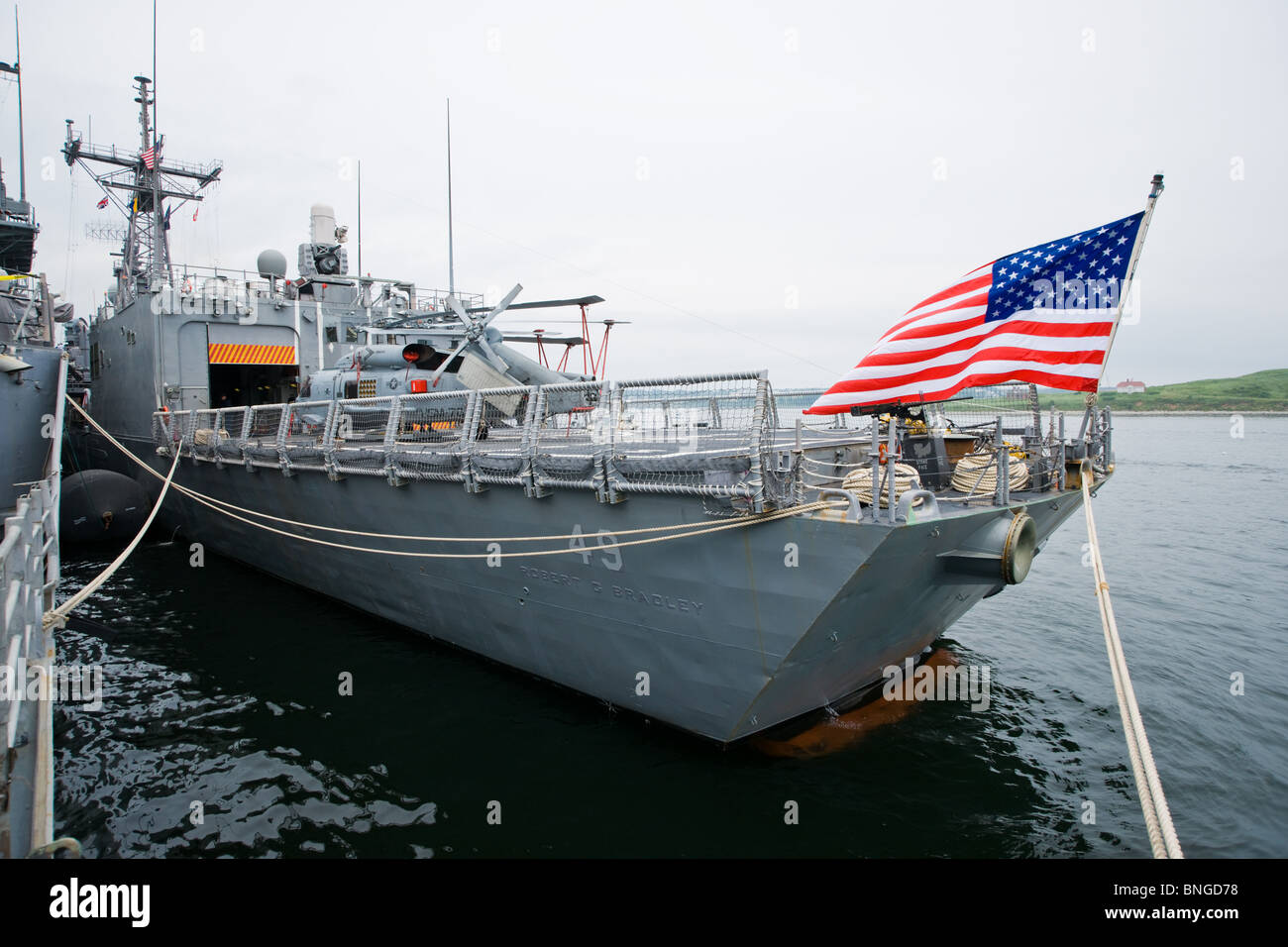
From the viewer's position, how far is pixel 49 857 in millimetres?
3170

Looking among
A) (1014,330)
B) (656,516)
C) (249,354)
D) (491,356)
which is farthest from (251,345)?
(1014,330)

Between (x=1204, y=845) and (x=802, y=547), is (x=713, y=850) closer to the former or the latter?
(x=802, y=547)

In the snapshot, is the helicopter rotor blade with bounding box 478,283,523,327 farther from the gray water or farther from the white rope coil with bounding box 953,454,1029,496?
the white rope coil with bounding box 953,454,1029,496

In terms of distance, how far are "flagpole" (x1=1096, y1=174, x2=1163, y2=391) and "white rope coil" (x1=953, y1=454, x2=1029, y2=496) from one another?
5.54ft

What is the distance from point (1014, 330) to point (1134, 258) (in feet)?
4.11

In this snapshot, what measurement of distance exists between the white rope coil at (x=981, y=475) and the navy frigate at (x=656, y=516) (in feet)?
0.13

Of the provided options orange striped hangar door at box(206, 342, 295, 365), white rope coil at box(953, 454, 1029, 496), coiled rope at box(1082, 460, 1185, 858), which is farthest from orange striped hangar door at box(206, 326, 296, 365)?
coiled rope at box(1082, 460, 1185, 858)

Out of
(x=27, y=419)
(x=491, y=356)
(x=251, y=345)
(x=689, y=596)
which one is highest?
(x=251, y=345)

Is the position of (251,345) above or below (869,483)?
above

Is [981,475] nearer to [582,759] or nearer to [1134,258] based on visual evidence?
[1134,258]

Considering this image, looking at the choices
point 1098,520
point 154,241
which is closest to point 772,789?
point 1098,520

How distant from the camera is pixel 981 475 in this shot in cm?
752

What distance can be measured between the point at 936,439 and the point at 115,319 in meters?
23.9

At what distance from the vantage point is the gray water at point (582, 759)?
21.0 feet
